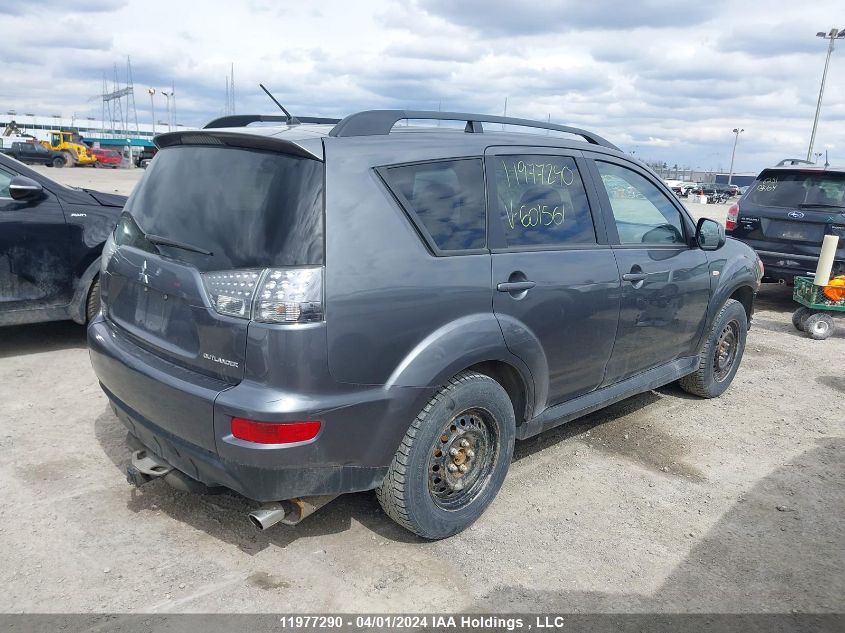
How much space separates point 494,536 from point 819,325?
18.5 ft

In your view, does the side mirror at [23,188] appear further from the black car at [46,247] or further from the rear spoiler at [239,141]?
the rear spoiler at [239,141]

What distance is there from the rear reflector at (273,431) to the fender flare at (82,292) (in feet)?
11.9

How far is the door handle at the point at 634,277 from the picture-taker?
3846 millimetres

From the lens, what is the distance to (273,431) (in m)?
2.54

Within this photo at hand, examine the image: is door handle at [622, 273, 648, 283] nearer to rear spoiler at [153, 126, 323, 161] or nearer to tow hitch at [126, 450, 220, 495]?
rear spoiler at [153, 126, 323, 161]

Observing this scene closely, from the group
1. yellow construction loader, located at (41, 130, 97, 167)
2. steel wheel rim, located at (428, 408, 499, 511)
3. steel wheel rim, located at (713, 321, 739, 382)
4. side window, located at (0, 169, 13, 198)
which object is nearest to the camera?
steel wheel rim, located at (428, 408, 499, 511)

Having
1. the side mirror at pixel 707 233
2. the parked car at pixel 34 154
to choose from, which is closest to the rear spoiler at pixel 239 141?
the side mirror at pixel 707 233

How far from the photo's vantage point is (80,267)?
554cm

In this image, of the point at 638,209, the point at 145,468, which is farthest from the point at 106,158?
the point at 145,468

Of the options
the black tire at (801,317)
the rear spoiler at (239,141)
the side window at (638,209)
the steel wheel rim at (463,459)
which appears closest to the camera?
the rear spoiler at (239,141)

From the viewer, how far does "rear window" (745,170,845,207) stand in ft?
26.0

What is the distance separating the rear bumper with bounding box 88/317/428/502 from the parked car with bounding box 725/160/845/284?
6892 millimetres

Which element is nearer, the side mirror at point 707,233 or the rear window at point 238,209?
the rear window at point 238,209

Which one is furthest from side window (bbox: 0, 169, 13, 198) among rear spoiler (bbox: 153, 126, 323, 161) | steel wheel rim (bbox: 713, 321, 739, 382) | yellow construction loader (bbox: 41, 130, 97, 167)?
yellow construction loader (bbox: 41, 130, 97, 167)
